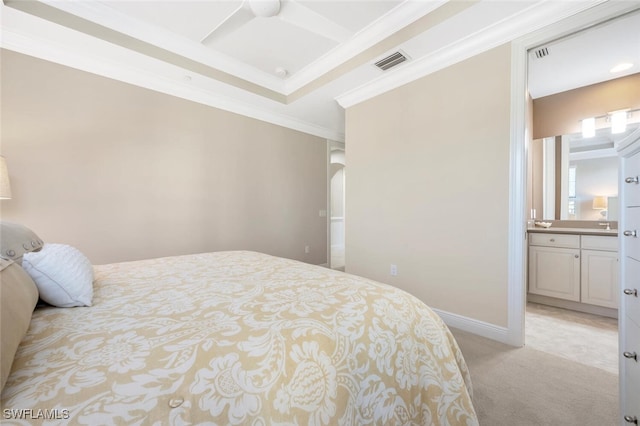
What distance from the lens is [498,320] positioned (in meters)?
2.01

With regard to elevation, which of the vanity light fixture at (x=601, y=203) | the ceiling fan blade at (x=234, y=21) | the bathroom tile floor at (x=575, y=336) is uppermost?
the ceiling fan blade at (x=234, y=21)

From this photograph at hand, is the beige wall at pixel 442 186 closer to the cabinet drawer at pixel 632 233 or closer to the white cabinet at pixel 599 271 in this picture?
the cabinet drawer at pixel 632 233

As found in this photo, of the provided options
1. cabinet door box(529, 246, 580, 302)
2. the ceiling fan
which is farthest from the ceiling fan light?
cabinet door box(529, 246, 580, 302)

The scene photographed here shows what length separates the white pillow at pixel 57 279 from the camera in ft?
2.94

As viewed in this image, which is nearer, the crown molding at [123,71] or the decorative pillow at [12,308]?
the decorative pillow at [12,308]

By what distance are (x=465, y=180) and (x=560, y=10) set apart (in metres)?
1.25

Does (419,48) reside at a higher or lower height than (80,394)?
higher

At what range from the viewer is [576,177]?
2.99 m

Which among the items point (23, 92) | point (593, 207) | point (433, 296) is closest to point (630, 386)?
point (433, 296)

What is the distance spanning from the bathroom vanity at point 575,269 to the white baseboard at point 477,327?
128 centimetres

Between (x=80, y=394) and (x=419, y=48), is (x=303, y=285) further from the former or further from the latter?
(x=419, y=48)

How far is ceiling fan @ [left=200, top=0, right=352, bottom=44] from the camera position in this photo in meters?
1.86

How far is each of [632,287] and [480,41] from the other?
203 centimetres

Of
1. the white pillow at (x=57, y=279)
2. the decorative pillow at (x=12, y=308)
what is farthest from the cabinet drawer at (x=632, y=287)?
the white pillow at (x=57, y=279)
